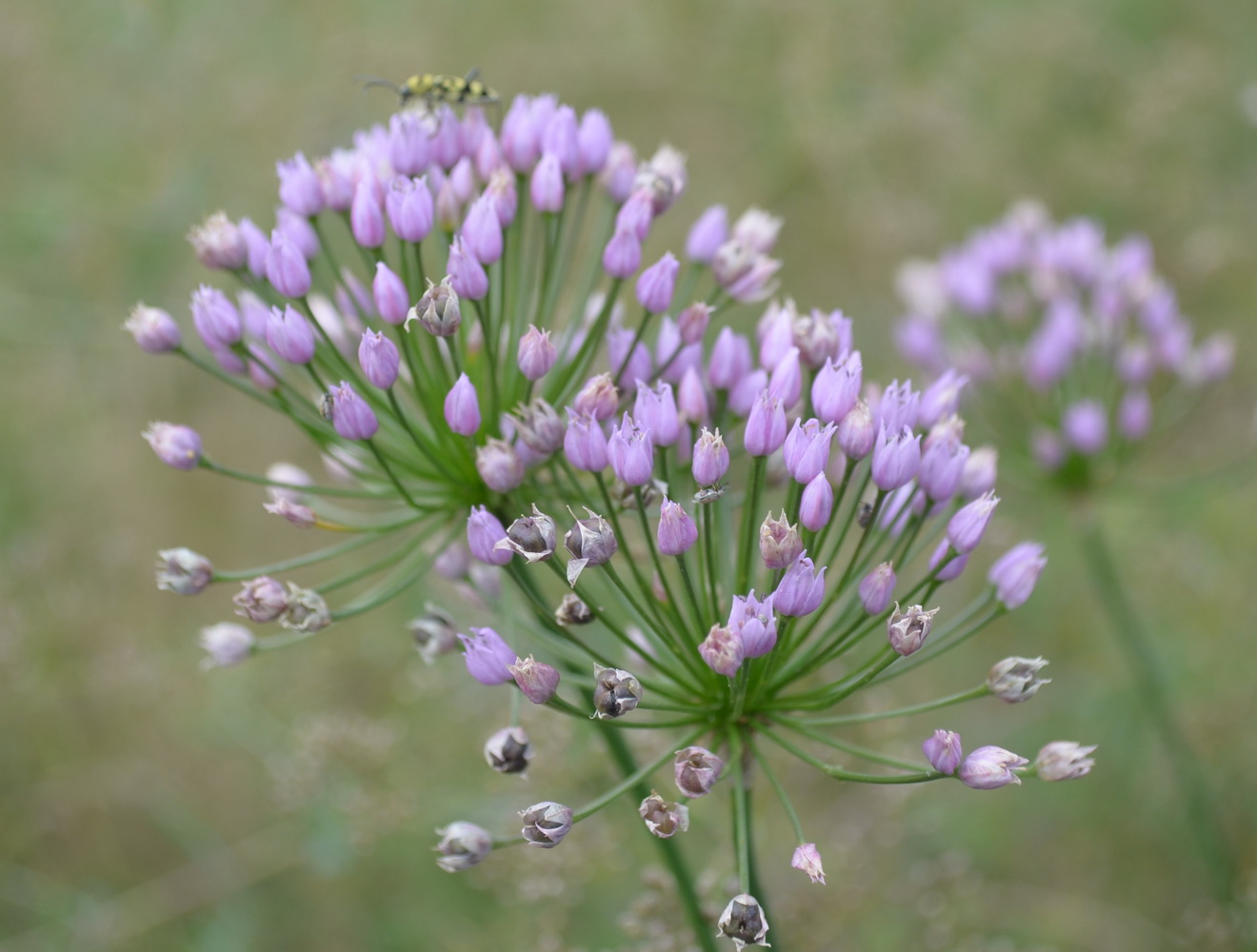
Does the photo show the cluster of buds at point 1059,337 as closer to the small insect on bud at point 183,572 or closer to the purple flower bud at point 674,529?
the purple flower bud at point 674,529

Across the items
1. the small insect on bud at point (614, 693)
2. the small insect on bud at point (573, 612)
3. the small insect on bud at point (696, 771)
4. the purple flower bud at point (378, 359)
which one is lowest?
the small insect on bud at point (696, 771)

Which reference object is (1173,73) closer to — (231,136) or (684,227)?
(684,227)

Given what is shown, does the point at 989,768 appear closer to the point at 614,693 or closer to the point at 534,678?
the point at 614,693

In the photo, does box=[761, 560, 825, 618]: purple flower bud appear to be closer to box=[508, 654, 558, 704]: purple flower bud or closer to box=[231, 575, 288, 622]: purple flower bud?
box=[508, 654, 558, 704]: purple flower bud

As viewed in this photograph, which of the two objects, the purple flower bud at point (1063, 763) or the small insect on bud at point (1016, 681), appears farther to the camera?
the small insect on bud at point (1016, 681)

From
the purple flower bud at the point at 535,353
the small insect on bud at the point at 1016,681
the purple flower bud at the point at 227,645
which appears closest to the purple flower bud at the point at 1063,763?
the small insect on bud at the point at 1016,681

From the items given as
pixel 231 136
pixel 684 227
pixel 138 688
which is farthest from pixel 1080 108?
pixel 138 688
